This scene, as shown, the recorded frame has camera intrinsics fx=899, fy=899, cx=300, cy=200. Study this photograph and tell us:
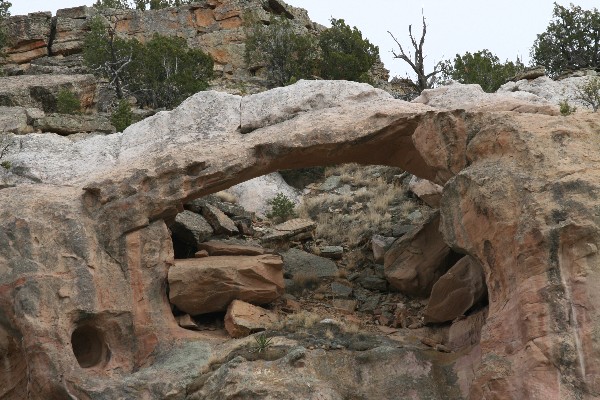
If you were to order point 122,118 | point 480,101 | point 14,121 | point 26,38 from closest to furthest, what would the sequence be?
1. point 480,101
2. point 14,121
3. point 122,118
4. point 26,38

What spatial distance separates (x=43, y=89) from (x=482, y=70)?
11.0m

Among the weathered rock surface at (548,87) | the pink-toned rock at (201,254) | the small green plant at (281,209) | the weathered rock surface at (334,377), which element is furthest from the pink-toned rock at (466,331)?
the weathered rock surface at (548,87)

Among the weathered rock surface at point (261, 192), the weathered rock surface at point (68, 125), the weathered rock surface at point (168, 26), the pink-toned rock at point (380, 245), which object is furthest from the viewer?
the weathered rock surface at point (168, 26)

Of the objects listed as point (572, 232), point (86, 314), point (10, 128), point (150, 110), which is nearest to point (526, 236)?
point (572, 232)

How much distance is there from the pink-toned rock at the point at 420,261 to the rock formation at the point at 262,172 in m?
1.45

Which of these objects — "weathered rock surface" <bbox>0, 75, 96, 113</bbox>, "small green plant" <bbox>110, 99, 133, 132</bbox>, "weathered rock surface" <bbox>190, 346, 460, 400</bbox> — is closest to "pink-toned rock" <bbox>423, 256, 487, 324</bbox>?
"weathered rock surface" <bbox>190, 346, 460, 400</bbox>

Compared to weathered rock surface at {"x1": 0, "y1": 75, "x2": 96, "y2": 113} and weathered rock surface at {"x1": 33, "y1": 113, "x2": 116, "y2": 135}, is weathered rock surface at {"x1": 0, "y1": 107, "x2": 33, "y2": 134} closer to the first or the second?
weathered rock surface at {"x1": 33, "y1": 113, "x2": 116, "y2": 135}

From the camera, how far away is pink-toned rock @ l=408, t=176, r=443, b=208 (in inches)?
651

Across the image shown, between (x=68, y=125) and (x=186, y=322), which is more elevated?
(x=68, y=125)

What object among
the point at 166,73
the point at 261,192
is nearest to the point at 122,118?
the point at 261,192

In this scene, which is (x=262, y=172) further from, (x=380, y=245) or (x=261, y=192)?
(x=261, y=192)

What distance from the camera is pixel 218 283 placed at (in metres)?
13.0

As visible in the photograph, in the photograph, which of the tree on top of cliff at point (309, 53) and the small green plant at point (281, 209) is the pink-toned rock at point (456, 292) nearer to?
the small green plant at point (281, 209)

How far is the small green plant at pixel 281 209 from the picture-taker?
18891 millimetres
